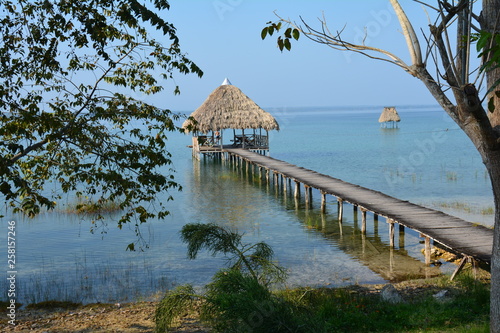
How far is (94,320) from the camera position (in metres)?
7.86

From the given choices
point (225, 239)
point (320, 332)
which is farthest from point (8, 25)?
point (320, 332)

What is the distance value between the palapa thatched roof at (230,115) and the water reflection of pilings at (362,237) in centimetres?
1148

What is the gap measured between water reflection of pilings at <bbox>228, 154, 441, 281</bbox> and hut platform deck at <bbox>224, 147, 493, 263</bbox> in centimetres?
A: 36

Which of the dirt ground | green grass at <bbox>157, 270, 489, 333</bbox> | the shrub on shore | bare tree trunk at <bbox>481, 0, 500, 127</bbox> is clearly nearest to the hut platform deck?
green grass at <bbox>157, 270, 489, 333</bbox>

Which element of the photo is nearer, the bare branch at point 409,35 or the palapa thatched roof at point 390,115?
the bare branch at point 409,35

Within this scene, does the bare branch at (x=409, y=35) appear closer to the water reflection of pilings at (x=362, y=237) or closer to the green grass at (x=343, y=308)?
the green grass at (x=343, y=308)

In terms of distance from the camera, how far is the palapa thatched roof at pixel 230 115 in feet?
103

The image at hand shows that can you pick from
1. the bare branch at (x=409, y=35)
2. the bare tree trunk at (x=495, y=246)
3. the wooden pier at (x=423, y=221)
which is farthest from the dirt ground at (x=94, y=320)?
the wooden pier at (x=423, y=221)

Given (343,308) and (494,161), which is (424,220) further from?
(494,161)

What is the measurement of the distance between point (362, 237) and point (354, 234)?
1.32ft

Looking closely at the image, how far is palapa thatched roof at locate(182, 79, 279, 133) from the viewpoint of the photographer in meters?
31.4

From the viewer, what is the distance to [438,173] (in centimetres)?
2677

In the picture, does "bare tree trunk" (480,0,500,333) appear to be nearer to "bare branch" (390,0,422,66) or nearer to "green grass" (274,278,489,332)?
"bare branch" (390,0,422,66)

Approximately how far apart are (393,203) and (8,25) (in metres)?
9.92
